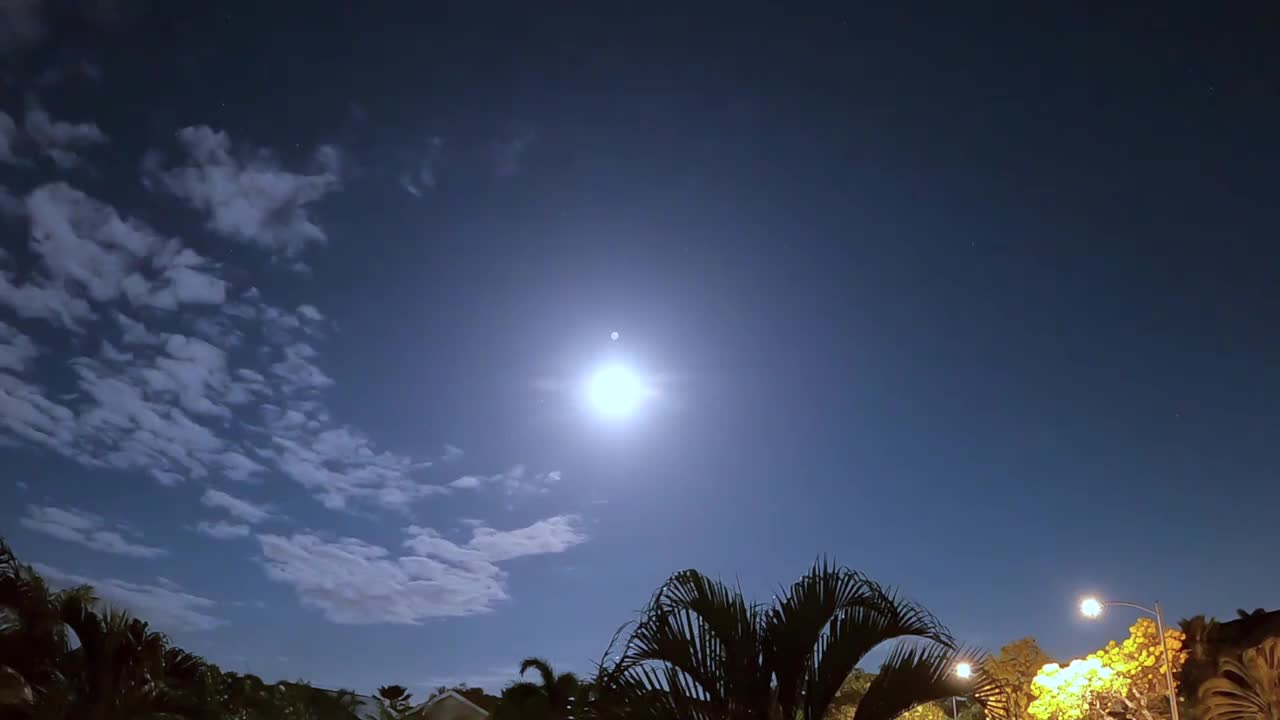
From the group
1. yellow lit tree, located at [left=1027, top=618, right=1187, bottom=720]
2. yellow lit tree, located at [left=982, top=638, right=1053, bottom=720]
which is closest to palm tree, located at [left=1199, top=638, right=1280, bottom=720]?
yellow lit tree, located at [left=1027, top=618, right=1187, bottom=720]

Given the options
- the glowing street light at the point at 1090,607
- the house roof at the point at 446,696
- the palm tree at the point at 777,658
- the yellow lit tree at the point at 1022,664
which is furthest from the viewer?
the house roof at the point at 446,696

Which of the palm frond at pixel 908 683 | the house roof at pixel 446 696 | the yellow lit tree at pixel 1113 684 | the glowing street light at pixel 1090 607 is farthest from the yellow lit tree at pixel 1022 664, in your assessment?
the palm frond at pixel 908 683

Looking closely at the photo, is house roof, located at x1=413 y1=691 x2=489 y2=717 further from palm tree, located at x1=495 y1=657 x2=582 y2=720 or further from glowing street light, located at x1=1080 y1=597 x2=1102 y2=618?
glowing street light, located at x1=1080 y1=597 x2=1102 y2=618

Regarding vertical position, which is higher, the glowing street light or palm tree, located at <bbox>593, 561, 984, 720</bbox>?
the glowing street light

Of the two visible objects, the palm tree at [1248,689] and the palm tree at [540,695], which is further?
the palm tree at [540,695]

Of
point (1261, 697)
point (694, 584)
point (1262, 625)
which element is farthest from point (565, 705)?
point (694, 584)

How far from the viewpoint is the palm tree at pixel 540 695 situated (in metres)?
38.3

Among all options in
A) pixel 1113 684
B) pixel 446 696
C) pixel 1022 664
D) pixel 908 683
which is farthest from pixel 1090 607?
pixel 446 696

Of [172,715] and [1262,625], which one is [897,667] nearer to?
[172,715]

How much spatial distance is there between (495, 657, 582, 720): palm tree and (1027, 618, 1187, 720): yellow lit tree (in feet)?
66.1

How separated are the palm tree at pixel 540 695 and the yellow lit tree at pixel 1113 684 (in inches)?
793

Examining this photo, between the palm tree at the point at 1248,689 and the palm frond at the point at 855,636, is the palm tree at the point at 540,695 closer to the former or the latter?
the palm tree at the point at 1248,689

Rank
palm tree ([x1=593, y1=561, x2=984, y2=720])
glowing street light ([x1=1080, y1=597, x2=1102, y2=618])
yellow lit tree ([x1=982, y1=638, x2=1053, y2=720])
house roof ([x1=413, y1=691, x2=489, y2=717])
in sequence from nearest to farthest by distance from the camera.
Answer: palm tree ([x1=593, y1=561, x2=984, y2=720]), glowing street light ([x1=1080, y1=597, x2=1102, y2=618]), yellow lit tree ([x1=982, y1=638, x2=1053, y2=720]), house roof ([x1=413, y1=691, x2=489, y2=717])

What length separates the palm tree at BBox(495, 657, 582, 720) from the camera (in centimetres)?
3828
